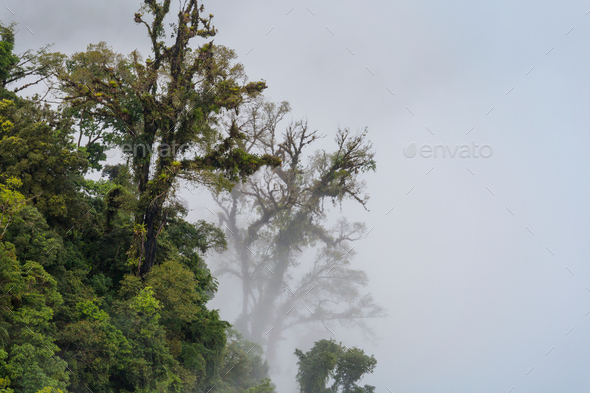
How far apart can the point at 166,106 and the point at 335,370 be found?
16413 mm

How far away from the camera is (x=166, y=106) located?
13.6 m

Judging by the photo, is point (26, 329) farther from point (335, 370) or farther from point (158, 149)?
point (335, 370)

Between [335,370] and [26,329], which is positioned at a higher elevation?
[335,370]

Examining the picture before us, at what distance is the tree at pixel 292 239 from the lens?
29.1 meters

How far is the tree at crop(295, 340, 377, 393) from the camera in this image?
22.9m

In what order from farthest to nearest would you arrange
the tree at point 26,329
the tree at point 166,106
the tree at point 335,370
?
the tree at point 335,370 → the tree at point 166,106 → the tree at point 26,329

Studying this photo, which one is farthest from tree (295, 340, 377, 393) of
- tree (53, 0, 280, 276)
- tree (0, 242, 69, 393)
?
tree (0, 242, 69, 393)

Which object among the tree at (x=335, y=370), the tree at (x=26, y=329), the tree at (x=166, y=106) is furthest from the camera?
the tree at (x=335, y=370)

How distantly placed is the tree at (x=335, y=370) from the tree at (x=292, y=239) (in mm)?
9059

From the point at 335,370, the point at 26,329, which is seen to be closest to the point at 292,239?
the point at 335,370

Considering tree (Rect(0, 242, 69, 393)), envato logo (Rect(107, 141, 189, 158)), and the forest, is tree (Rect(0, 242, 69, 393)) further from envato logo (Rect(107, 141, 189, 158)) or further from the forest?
envato logo (Rect(107, 141, 189, 158))

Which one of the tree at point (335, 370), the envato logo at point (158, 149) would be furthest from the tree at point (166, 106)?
the tree at point (335, 370)

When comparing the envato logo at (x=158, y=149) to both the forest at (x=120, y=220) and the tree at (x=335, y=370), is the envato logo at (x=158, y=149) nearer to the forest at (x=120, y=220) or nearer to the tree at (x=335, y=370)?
the forest at (x=120, y=220)

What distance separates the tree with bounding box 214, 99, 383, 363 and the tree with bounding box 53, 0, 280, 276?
11055 mm
